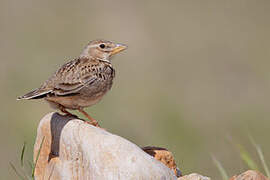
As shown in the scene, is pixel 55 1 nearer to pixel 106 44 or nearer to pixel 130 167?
pixel 106 44

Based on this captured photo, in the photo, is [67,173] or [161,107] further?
[161,107]

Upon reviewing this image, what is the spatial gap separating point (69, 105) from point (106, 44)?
1.35 m

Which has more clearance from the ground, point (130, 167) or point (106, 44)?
point (106, 44)

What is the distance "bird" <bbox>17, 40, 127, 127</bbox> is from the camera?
8.91 m

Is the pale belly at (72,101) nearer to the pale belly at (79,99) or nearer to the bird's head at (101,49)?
the pale belly at (79,99)

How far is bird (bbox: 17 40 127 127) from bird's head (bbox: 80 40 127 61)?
0.03 m

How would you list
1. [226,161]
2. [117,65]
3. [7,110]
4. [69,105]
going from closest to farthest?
[69,105] → [226,161] → [7,110] → [117,65]

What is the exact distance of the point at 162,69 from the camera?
19.5 meters

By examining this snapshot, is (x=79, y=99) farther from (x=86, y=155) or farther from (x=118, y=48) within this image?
(x=86, y=155)

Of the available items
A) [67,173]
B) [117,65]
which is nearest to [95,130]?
[67,173]

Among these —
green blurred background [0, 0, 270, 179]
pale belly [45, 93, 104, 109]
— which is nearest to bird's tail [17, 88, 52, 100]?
pale belly [45, 93, 104, 109]

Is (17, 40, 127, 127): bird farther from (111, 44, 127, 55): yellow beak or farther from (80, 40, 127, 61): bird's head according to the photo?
(111, 44, 127, 55): yellow beak

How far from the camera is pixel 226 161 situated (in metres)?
15.2

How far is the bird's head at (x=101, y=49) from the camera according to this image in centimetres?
1010
